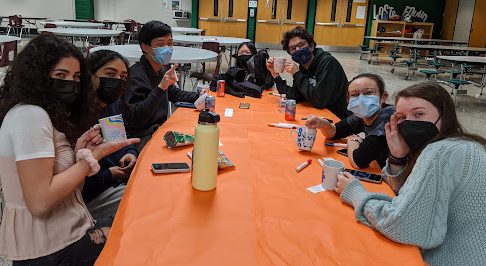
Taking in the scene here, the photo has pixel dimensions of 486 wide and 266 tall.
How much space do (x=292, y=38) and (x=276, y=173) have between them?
1.75 m

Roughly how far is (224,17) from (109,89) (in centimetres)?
1421

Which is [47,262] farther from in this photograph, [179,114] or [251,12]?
[251,12]

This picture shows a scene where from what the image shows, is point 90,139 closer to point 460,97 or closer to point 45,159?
point 45,159

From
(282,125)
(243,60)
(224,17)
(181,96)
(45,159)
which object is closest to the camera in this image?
(45,159)

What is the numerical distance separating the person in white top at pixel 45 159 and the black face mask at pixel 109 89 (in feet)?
1.48

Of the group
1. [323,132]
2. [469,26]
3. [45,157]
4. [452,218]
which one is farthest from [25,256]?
[469,26]

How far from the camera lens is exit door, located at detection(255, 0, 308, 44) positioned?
50.5ft

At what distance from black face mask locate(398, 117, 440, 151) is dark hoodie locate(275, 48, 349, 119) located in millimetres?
1458

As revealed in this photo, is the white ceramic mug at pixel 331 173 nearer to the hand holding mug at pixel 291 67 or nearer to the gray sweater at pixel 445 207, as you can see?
the gray sweater at pixel 445 207

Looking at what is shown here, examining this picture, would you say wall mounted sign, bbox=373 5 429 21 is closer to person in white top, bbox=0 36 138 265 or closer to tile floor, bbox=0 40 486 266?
tile floor, bbox=0 40 486 266

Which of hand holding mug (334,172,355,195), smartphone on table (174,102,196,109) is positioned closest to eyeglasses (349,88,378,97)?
hand holding mug (334,172,355,195)

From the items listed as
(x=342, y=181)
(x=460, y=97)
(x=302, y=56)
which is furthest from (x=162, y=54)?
(x=460, y=97)

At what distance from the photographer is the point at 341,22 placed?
15391 mm

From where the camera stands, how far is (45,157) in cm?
125
